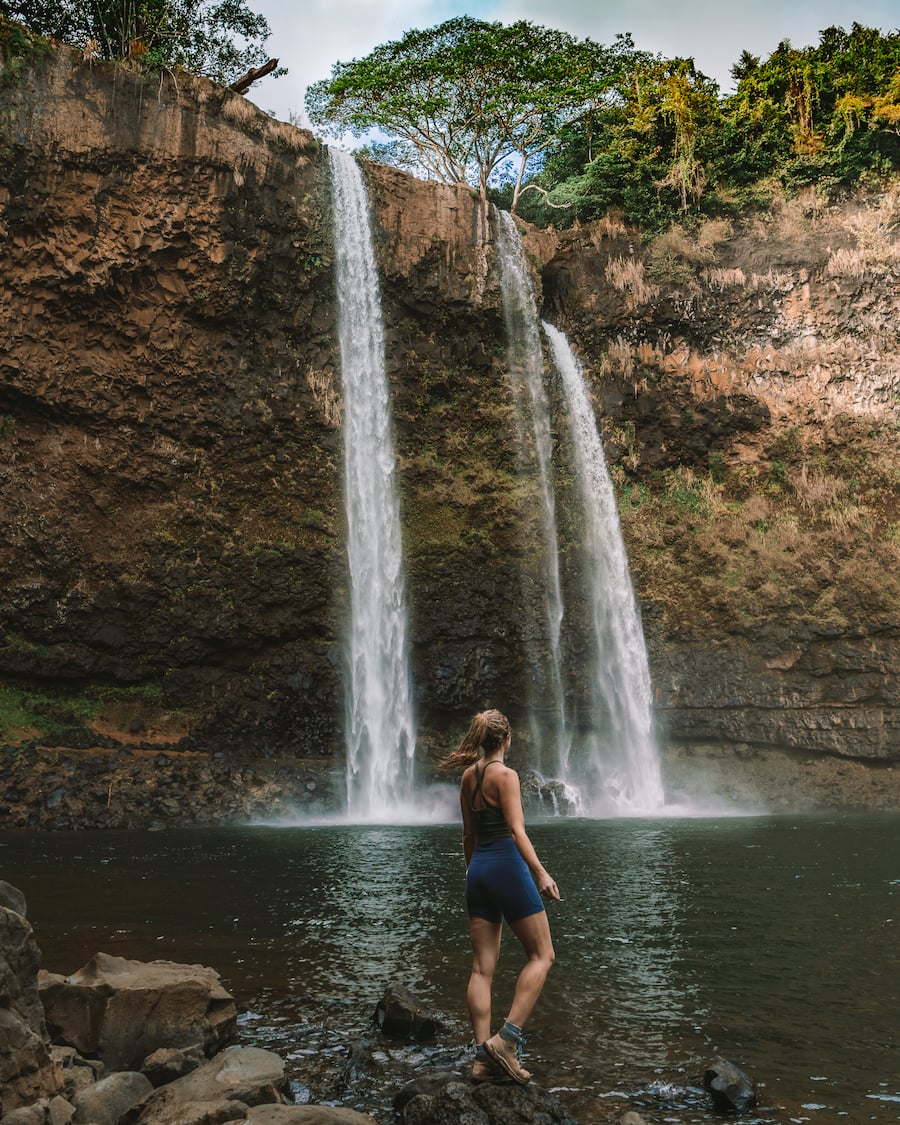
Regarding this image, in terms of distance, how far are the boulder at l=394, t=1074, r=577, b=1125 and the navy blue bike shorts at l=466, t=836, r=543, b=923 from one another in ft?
2.57

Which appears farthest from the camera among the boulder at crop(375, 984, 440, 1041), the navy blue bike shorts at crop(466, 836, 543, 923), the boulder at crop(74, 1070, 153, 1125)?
the boulder at crop(375, 984, 440, 1041)

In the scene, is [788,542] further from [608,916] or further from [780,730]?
[608,916]

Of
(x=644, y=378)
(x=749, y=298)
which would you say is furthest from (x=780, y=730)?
(x=749, y=298)

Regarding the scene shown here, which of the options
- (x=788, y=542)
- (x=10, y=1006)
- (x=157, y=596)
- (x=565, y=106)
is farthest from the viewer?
(x=565, y=106)

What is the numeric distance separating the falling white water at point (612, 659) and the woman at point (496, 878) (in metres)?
15.9

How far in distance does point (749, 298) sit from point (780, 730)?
40.0 ft

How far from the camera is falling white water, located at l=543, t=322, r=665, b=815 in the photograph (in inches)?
830

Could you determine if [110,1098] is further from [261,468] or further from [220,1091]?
[261,468]

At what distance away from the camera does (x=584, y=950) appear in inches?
284

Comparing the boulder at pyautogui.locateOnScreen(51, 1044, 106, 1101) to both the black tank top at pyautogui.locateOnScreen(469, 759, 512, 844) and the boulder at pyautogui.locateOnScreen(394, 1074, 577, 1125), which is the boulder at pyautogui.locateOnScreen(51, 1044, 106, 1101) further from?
the black tank top at pyautogui.locateOnScreen(469, 759, 512, 844)

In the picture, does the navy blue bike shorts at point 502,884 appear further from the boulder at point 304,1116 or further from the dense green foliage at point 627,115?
the dense green foliage at point 627,115

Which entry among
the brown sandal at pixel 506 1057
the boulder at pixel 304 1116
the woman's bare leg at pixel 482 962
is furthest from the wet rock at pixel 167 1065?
the brown sandal at pixel 506 1057

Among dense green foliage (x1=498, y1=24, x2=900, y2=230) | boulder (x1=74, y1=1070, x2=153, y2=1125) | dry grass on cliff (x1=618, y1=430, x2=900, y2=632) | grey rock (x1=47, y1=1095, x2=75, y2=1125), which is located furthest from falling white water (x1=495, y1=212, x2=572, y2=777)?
grey rock (x1=47, y1=1095, x2=75, y2=1125)

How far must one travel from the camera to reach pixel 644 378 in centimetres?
2564
